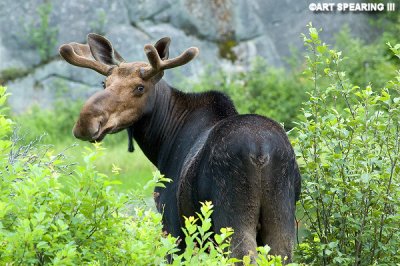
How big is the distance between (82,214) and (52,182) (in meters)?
0.28

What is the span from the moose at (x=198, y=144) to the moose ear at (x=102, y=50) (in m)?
0.01

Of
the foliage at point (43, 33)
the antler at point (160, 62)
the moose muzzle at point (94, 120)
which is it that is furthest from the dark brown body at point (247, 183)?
the foliage at point (43, 33)

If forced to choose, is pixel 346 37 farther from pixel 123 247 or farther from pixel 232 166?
pixel 123 247

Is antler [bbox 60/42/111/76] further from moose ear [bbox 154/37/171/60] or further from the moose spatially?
moose ear [bbox 154/37/171/60]

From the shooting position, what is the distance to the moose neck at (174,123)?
8.96 m

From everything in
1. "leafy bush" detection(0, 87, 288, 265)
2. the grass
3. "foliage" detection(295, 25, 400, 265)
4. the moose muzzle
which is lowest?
the grass

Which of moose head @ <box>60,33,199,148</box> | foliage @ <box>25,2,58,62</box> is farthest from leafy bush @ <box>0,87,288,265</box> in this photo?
foliage @ <box>25,2,58,62</box>

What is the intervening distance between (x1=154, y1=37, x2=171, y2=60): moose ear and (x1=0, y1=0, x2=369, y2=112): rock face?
1706 centimetres

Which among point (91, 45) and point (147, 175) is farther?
point (147, 175)

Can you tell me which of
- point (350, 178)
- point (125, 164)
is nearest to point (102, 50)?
point (350, 178)

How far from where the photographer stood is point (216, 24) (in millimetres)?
28312

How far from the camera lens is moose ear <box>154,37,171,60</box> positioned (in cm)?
933

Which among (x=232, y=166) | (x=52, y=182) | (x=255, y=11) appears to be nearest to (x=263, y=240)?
(x=232, y=166)

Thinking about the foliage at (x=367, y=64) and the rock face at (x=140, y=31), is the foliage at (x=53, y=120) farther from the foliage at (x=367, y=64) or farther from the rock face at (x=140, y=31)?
the foliage at (x=367, y=64)
